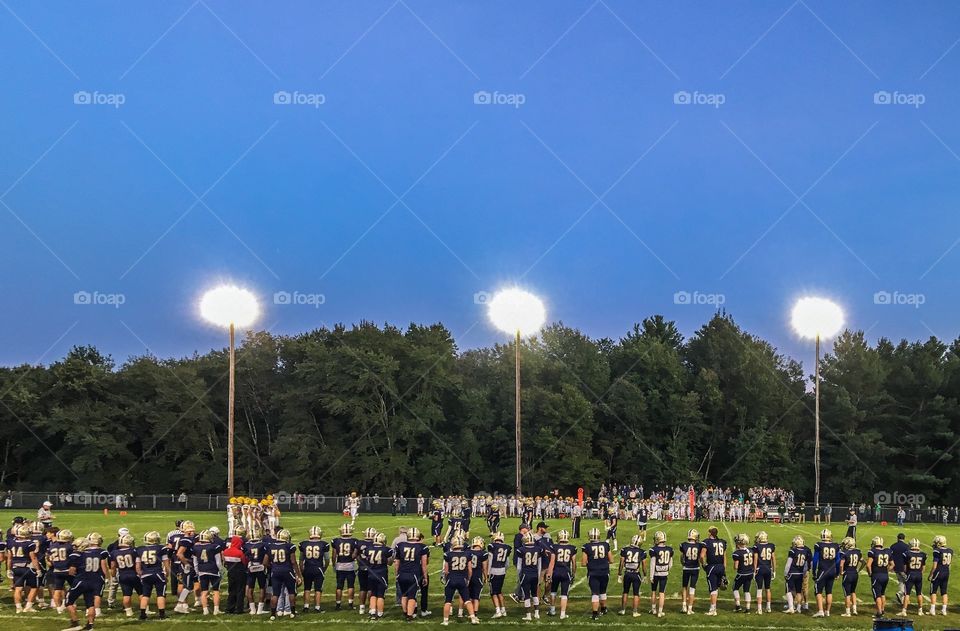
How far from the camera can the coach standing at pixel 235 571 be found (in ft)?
53.9

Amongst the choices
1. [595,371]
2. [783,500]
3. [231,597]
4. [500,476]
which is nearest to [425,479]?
[500,476]

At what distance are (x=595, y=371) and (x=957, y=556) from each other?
41.7 meters

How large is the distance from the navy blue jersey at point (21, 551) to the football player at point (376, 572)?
755cm

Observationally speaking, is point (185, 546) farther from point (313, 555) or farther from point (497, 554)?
point (497, 554)

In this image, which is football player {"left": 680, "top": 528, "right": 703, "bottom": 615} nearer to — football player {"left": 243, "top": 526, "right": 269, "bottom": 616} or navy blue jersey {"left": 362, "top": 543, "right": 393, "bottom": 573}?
navy blue jersey {"left": 362, "top": 543, "right": 393, "bottom": 573}

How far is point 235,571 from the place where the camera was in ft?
54.6

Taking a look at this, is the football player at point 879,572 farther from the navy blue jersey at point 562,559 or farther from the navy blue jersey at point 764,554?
the navy blue jersey at point 562,559

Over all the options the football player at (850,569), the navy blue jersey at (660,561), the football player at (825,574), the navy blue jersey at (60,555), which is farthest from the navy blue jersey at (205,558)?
the football player at (850,569)

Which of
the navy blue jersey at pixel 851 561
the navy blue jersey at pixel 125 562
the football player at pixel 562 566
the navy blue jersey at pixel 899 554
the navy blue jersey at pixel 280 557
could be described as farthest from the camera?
the navy blue jersey at pixel 899 554

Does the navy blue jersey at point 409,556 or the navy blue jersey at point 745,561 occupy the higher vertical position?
the navy blue jersey at point 409,556

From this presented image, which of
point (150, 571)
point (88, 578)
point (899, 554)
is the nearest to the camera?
point (88, 578)

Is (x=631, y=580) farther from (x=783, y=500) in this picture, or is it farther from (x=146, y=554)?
(x=783, y=500)

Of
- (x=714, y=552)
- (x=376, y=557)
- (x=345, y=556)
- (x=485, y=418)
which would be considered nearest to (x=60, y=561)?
(x=345, y=556)

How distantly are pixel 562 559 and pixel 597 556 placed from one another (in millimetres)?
753
